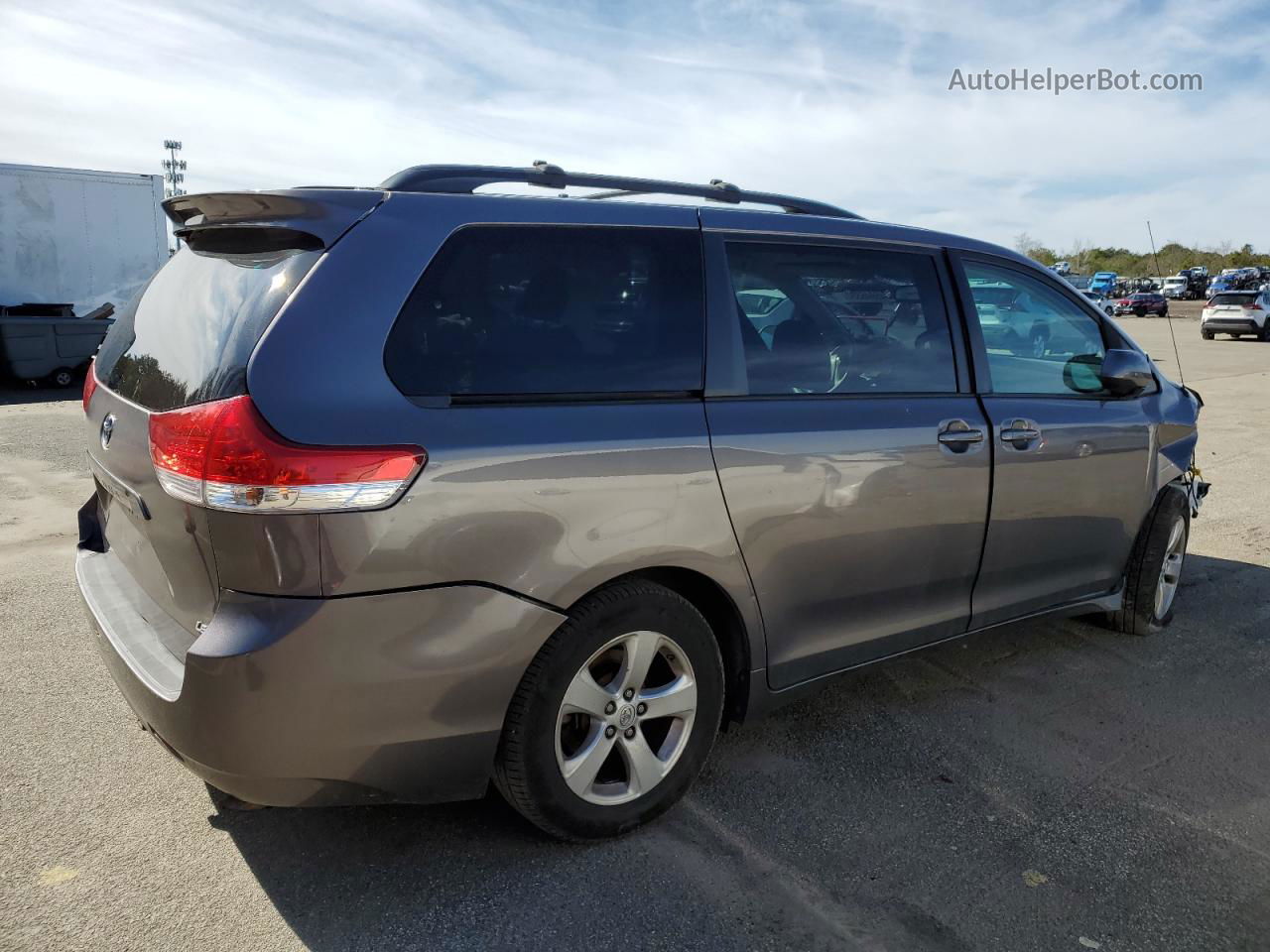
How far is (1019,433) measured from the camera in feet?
11.8

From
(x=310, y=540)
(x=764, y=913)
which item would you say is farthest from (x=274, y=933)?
(x=764, y=913)

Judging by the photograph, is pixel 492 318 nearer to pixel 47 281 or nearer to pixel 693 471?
pixel 693 471

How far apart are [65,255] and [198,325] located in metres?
15.0

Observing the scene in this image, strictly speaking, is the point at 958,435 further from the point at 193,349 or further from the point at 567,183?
the point at 193,349

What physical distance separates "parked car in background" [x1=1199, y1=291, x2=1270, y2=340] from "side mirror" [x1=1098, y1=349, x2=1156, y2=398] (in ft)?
104

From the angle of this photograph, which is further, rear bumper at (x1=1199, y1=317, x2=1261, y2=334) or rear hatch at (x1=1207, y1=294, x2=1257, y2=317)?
rear hatch at (x1=1207, y1=294, x2=1257, y2=317)

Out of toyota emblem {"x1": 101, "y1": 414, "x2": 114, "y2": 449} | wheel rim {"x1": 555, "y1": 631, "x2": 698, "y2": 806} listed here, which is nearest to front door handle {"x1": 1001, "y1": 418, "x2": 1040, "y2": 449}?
wheel rim {"x1": 555, "y1": 631, "x2": 698, "y2": 806}

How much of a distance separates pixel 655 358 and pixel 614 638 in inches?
30.5

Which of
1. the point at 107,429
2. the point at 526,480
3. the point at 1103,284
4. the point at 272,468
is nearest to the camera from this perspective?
the point at 272,468

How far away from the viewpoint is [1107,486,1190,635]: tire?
4414 mm

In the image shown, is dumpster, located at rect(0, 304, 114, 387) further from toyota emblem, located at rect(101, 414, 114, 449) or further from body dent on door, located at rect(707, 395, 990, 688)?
body dent on door, located at rect(707, 395, 990, 688)

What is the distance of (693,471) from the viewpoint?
2.72 meters

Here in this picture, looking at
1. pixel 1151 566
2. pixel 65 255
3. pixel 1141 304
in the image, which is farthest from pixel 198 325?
pixel 1141 304

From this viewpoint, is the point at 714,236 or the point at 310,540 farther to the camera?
the point at 714,236
